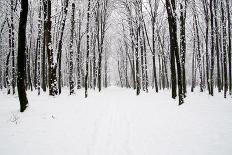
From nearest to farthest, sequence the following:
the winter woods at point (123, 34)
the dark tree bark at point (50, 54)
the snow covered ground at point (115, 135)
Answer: the snow covered ground at point (115, 135)
the winter woods at point (123, 34)
the dark tree bark at point (50, 54)

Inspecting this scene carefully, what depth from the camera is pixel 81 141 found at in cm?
686

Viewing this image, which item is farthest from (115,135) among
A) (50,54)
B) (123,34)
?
(123,34)

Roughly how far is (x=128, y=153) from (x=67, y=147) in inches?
70.2

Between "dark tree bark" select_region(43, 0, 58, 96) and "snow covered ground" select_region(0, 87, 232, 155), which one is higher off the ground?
"dark tree bark" select_region(43, 0, 58, 96)

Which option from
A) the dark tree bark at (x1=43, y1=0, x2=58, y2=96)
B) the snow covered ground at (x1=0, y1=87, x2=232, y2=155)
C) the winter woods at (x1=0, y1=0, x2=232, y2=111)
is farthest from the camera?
the dark tree bark at (x1=43, y1=0, x2=58, y2=96)

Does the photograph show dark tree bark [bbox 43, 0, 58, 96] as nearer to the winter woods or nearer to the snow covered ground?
the winter woods

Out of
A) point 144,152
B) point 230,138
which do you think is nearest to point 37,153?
point 144,152

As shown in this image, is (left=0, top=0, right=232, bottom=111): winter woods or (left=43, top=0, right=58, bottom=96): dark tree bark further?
(left=43, top=0, right=58, bottom=96): dark tree bark

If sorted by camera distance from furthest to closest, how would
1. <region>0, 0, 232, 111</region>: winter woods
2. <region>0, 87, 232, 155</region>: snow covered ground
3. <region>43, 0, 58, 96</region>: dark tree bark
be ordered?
<region>43, 0, 58, 96</region>: dark tree bark < <region>0, 0, 232, 111</region>: winter woods < <region>0, 87, 232, 155</region>: snow covered ground

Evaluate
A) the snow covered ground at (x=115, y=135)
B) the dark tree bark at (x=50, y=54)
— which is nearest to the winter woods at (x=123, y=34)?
the dark tree bark at (x=50, y=54)

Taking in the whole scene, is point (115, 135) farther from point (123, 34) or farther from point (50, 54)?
point (123, 34)

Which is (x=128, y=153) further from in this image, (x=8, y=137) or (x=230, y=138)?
(x=8, y=137)

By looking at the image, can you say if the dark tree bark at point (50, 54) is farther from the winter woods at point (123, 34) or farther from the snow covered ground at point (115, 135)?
the snow covered ground at point (115, 135)

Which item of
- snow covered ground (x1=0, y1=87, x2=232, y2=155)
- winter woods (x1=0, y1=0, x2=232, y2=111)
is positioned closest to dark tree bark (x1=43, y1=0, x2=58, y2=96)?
winter woods (x1=0, y1=0, x2=232, y2=111)
